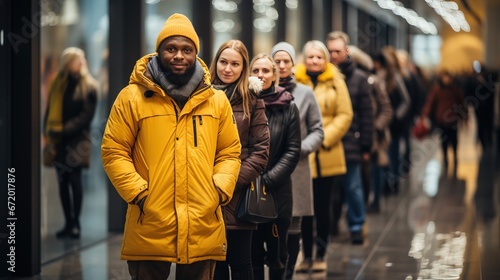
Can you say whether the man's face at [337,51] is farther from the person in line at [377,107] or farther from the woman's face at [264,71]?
the woman's face at [264,71]

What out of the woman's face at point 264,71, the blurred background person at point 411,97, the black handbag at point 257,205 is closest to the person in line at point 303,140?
the woman's face at point 264,71

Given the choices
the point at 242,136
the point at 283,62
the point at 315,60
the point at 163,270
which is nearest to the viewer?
the point at 163,270

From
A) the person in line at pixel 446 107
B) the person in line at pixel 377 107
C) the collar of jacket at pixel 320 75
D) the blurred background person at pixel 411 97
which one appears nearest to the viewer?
the collar of jacket at pixel 320 75

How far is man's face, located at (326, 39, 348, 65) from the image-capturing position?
10.1 m

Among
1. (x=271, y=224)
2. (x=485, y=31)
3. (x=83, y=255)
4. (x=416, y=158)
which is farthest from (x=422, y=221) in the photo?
(x=416, y=158)

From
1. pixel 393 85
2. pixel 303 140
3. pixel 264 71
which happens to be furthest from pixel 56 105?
pixel 393 85

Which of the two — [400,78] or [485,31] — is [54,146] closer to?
[400,78]

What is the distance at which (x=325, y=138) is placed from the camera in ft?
30.6

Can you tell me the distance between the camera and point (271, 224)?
7230 millimetres

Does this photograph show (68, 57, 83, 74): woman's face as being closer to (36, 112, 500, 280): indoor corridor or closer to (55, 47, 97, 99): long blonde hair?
(55, 47, 97, 99): long blonde hair

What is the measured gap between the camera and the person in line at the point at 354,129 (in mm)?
10219

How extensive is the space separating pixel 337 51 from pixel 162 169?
4.99 metres

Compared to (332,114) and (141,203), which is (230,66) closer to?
(141,203)

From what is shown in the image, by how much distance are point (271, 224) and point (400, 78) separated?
24.8 ft
